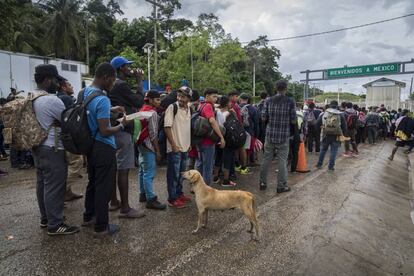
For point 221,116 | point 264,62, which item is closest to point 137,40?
point 264,62

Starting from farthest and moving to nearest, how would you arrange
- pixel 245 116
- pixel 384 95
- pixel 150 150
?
pixel 384 95, pixel 245 116, pixel 150 150

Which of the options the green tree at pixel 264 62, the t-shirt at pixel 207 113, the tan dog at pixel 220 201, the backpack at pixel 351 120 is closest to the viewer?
the tan dog at pixel 220 201

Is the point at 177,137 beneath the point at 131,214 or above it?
above

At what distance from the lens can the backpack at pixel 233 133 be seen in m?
6.15

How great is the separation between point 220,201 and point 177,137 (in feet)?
3.99

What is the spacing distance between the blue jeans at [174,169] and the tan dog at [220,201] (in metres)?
0.61

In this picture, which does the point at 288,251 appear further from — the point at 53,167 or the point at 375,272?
the point at 53,167

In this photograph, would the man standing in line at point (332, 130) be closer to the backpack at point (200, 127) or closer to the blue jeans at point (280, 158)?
the blue jeans at point (280, 158)

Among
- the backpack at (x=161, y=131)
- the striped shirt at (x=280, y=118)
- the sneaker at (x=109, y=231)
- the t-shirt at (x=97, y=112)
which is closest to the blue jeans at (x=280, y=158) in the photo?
the striped shirt at (x=280, y=118)

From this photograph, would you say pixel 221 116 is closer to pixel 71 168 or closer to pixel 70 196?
pixel 71 168

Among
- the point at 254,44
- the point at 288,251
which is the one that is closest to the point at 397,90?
the point at 254,44

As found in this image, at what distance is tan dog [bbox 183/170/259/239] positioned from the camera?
404 cm

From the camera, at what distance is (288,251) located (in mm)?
3859

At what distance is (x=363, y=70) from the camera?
101ft
